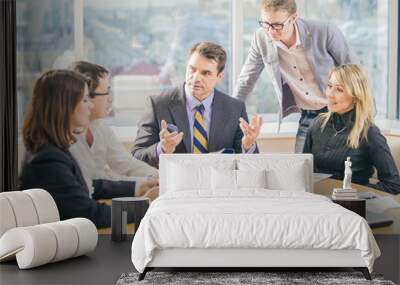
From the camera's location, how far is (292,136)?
9.03 m

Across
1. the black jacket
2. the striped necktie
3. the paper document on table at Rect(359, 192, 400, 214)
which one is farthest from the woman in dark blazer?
the paper document on table at Rect(359, 192, 400, 214)

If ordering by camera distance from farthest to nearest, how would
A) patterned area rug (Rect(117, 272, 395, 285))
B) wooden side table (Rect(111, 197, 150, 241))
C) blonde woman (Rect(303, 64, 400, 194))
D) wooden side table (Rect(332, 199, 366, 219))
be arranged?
blonde woman (Rect(303, 64, 400, 194))
wooden side table (Rect(111, 197, 150, 241))
wooden side table (Rect(332, 199, 366, 219))
patterned area rug (Rect(117, 272, 395, 285))

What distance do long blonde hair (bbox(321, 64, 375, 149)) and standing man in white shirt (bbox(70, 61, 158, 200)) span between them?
215cm

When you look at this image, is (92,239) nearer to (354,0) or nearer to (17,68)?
(17,68)

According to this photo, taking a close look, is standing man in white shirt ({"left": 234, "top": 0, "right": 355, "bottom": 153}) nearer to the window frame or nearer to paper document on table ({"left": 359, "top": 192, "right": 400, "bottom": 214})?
the window frame

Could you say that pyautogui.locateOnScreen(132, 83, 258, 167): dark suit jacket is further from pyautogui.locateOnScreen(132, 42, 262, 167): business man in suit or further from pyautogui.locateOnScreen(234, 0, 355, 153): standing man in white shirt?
pyautogui.locateOnScreen(234, 0, 355, 153): standing man in white shirt

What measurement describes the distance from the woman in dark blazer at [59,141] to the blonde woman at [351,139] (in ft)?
8.63

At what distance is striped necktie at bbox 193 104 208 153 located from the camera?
29.4 ft

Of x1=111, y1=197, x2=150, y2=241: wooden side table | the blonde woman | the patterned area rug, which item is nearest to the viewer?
the patterned area rug

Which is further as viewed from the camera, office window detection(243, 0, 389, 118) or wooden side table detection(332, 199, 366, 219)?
office window detection(243, 0, 389, 118)

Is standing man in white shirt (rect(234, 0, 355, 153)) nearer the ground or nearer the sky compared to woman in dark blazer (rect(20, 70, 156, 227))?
nearer the sky

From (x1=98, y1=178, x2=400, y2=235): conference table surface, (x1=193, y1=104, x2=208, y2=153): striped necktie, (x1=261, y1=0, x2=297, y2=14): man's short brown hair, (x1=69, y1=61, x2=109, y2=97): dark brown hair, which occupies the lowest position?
(x1=98, y1=178, x2=400, y2=235): conference table surface

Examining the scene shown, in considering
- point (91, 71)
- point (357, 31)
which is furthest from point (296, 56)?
point (91, 71)

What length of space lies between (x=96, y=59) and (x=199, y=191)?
219cm
